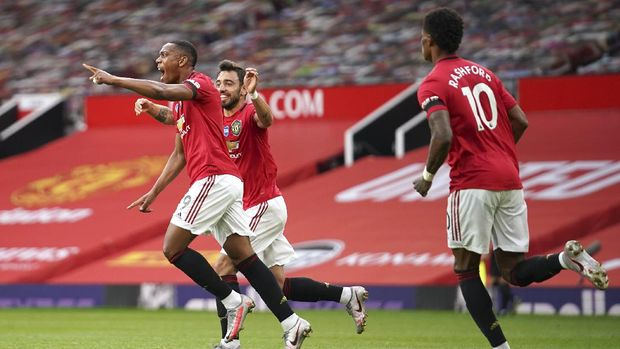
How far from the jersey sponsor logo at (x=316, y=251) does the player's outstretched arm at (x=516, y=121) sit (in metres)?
9.97

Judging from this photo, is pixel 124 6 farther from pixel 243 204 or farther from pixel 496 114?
pixel 496 114

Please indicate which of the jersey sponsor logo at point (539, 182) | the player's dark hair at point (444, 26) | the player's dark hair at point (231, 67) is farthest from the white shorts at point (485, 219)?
the jersey sponsor logo at point (539, 182)

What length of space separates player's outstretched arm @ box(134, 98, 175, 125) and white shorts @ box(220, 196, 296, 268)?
95 cm

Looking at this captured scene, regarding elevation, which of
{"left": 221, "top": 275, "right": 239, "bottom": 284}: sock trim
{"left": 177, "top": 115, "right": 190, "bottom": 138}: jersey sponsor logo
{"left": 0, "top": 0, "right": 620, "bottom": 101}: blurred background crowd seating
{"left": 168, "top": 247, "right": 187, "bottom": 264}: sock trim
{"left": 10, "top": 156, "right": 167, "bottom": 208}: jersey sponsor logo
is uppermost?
{"left": 177, "top": 115, "right": 190, "bottom": 138}: jersey sponsor logo

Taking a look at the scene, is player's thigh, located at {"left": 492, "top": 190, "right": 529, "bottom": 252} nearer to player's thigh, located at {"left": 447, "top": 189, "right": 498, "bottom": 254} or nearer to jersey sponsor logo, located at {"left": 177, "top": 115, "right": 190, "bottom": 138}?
player's thigh, located at {"left": 447, "top": 189, "right": 498, "bottom": 254}

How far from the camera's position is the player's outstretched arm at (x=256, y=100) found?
9070mm

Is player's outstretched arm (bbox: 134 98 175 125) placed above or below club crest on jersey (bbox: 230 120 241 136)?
above

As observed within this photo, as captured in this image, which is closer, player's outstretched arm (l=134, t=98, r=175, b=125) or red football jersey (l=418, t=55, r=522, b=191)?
red football jersey (l=418, t=55, r=522, b=191)

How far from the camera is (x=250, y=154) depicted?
10.0 m

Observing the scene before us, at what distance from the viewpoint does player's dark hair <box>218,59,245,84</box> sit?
9.81 meters

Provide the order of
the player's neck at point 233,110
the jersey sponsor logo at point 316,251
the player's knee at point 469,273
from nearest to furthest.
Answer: the player's knee at point 469,273 < the player's neck at point 233,110 < the jersey sponsor logo at point 316,251

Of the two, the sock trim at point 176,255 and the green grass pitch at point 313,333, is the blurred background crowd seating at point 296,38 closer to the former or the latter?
the green grass pitch at point 313,333

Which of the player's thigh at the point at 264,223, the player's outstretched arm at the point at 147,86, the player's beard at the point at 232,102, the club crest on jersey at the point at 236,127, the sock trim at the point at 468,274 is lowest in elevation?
the player's thigh at the point at 264,223

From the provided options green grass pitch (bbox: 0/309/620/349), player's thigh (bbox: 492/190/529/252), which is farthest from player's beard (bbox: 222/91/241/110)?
player's thigh (bbox: 492/190/529/252)
